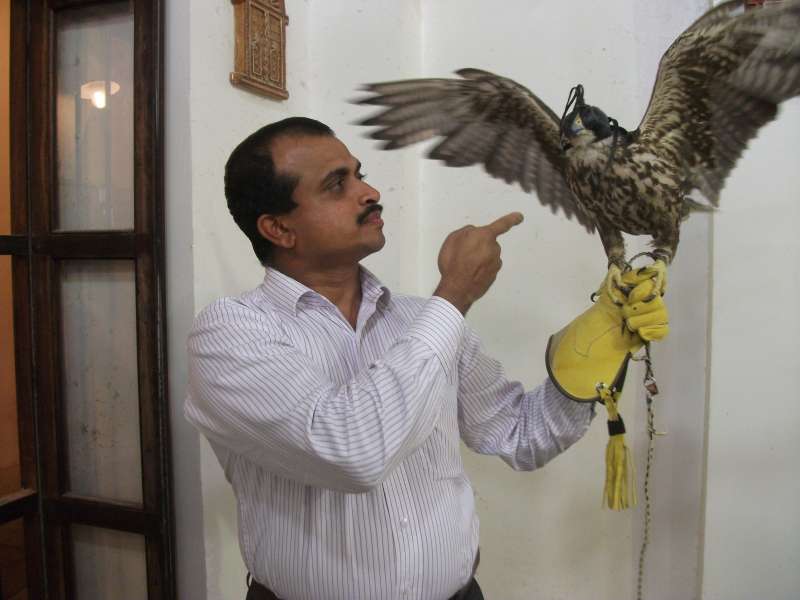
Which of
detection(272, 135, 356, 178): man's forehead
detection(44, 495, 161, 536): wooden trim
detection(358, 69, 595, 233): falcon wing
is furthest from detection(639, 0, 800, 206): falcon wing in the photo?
detection(44, 495, 161, 536): wooden trim

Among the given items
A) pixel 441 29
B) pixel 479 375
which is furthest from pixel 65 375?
pixel 441 29

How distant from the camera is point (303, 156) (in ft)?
3.16

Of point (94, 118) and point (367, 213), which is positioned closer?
point (367, 213)

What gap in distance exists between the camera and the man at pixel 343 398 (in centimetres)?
74

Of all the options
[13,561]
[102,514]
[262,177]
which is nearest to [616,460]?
[262,177]

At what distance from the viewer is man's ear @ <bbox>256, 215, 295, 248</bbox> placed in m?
0.99

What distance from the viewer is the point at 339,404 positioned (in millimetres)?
738

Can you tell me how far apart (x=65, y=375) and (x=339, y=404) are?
111cm

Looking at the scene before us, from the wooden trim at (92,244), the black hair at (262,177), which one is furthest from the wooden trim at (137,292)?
the black hair at (262,177)

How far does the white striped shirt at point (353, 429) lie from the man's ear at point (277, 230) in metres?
0.07

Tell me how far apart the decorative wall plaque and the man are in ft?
1.82

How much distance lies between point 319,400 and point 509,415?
504 mm

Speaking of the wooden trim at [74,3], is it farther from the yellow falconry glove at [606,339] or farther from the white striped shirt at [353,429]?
the yellow falconry glove at [606,339]

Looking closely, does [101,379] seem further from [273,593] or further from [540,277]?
[540,277]
